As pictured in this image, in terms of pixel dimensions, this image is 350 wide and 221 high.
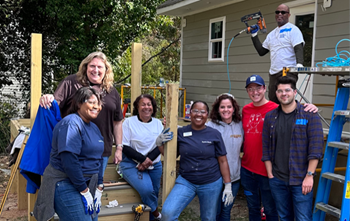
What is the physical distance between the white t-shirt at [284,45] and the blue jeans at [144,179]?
208cm

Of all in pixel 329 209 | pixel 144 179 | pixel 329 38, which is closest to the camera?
pixel 329 209

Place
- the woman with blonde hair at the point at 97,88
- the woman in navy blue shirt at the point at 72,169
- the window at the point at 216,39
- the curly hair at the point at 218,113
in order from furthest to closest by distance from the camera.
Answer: the window at the point at 216,39 → the curly hair at the point at 218,113 → the woman with blonde hair at the point at 97,88 → the woman in navy blue shirt at the point at 72,169

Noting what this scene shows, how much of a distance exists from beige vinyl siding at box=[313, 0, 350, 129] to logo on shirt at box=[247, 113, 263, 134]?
275 cm

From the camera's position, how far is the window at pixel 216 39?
8438mm

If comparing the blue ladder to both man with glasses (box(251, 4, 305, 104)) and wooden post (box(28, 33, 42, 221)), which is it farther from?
wooden post (box(28, 33, 42, 221))

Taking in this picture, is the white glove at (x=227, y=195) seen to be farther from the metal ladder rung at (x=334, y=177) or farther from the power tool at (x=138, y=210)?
the power tool at (x=138, y=210)

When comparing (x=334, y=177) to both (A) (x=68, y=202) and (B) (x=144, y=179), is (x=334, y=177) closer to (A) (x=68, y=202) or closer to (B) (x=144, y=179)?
(B) (x=144, y=179)

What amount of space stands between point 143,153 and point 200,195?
1082 mm

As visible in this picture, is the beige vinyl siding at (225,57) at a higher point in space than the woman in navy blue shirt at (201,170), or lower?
higher

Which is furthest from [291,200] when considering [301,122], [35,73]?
[35,73]

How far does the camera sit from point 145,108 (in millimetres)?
4043

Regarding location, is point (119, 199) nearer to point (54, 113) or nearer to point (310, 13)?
point (54, 113)

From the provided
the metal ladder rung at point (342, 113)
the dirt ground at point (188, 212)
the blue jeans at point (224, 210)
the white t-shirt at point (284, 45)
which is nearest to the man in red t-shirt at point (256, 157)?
the blue jeans at point (224, 210)

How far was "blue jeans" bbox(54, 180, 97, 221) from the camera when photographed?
2.52 metres
